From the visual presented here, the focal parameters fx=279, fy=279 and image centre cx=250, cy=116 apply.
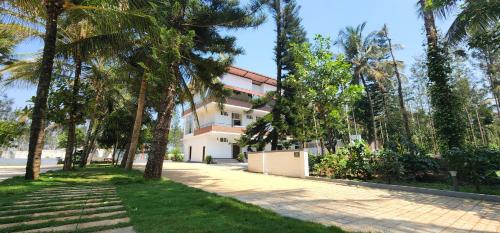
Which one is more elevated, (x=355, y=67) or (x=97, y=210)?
(x=355, y=67)

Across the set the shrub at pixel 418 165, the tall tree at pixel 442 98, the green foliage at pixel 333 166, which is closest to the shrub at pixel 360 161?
the green foliage at pixel 333 166

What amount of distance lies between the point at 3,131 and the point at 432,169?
19223 millimetres

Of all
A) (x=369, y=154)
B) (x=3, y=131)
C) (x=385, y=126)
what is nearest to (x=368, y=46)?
(x=385, y=126)

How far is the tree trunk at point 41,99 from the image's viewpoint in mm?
8492

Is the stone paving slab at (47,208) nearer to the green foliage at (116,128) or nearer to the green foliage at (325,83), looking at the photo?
the green foliage at (325,83)

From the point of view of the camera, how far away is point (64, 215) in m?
4.18

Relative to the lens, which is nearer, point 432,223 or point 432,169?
point 432,223

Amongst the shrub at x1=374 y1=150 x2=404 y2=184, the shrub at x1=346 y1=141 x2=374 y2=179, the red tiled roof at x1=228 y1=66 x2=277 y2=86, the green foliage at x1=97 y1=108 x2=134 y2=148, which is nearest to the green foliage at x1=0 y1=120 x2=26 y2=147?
the green foliage at x1=97 y1=108 x2=134 y2=148

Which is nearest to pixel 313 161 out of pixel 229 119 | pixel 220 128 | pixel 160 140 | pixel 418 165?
pixel 418 165

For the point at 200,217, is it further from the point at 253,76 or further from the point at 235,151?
the point at 253,76

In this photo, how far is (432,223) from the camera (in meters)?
4.50

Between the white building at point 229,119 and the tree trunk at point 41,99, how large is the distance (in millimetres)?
19839

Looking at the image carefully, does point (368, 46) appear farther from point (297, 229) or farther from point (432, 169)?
point (297, 229)

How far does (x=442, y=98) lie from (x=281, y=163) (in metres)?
7.26
